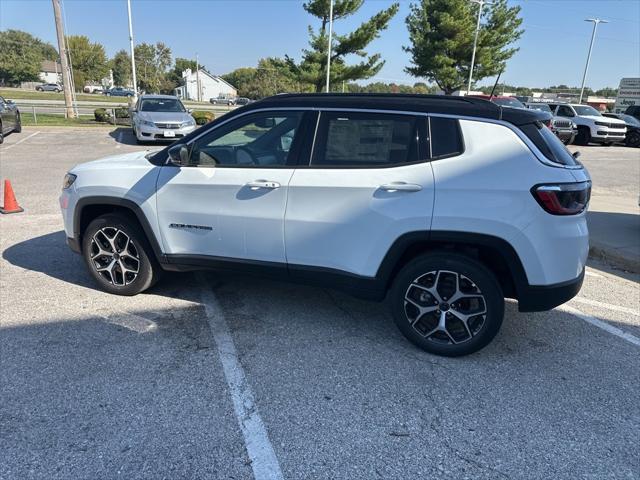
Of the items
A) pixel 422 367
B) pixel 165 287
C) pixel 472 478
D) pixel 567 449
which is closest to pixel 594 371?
pixel 567 449

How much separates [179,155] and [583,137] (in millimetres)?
23562

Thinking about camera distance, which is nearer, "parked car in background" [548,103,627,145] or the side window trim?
the side window trim

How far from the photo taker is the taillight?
2.97 metres

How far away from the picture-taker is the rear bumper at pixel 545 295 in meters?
3.13

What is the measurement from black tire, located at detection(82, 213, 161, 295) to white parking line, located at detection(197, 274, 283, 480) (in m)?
0.67

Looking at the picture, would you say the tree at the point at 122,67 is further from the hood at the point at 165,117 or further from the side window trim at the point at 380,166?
the side window trim at the point at 380,166

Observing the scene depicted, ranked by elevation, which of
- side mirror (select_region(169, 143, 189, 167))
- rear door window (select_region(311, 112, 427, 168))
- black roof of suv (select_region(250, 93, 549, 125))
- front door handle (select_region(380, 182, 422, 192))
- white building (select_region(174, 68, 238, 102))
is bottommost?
front door handle (select_region(380, 182, 422, 192))

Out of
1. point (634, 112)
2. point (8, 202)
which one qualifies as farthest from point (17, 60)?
point (8, 202)

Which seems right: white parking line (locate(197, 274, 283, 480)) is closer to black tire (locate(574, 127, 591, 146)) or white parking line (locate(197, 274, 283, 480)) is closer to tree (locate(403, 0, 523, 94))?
black tire (locate(574, 127, 591, 146))

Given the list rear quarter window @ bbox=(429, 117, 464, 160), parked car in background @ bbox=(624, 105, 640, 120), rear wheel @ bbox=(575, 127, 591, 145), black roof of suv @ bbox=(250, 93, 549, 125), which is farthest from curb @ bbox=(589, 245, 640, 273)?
parked car in background @ bbox=(624, 105, 640, 120)

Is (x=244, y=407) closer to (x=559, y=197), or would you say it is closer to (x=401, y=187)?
(x=401, y=187)

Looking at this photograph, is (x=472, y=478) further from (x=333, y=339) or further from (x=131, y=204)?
(x=131, y=204)

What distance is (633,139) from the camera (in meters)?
23.2

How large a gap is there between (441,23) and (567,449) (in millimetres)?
38000
